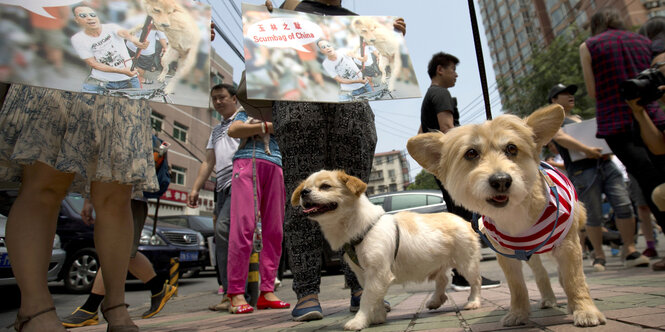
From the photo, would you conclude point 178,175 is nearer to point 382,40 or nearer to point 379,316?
point 382,40

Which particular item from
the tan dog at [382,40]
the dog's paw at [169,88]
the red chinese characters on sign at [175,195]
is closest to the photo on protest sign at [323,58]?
the tan dog at [382,40]

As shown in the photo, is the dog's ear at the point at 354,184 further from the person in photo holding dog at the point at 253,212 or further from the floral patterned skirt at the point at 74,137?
the person in photo holding dog at the point at 253,212

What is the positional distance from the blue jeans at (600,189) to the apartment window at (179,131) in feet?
94.7

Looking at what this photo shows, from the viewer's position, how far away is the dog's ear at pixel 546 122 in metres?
1.76

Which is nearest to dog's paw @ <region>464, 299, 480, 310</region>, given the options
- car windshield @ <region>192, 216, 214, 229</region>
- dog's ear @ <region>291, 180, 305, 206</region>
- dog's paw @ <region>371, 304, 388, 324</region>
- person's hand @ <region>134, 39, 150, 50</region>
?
dog's paw @ <region>371, 304, 388, 324</region>

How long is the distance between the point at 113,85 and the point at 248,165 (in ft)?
6.78

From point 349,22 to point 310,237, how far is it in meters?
1.45

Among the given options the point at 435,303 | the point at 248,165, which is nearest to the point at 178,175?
the point at 248,165

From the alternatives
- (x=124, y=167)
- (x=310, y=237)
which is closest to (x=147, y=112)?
(x=124, y=167)

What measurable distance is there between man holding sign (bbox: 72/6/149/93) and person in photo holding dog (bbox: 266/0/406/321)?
3.58 ft

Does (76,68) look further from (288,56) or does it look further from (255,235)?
(255,235)

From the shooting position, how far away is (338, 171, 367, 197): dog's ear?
2537 mm

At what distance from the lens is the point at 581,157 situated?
466 cm

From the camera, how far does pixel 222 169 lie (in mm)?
4328
